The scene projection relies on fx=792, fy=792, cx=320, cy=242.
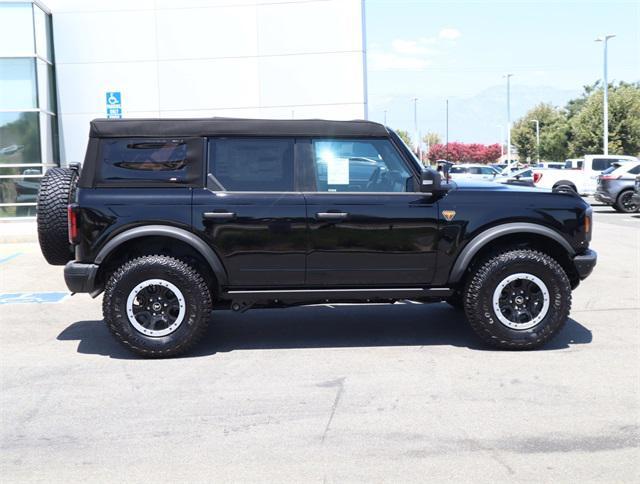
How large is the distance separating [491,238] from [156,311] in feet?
9.27

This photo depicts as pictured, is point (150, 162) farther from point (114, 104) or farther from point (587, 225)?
point (114, 104)

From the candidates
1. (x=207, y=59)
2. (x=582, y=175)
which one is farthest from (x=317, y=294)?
(x=582, y=175)

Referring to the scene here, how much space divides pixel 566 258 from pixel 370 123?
208cm

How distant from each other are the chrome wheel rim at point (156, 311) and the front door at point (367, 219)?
1.12 metres

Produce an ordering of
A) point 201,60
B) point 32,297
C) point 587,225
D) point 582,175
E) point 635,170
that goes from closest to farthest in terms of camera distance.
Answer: point 587,225
point 32,297
point 201,60
point 635,170
point 582,175

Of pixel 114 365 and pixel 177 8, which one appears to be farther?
pixel 177 8

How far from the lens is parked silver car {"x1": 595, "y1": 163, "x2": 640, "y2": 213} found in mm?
23344

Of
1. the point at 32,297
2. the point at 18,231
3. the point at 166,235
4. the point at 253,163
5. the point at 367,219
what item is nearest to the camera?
the point at 166,235

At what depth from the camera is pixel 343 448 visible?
4.51 meters

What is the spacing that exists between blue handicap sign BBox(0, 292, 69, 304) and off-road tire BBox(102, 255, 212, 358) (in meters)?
3.35

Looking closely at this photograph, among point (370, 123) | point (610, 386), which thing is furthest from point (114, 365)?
point (610, 386)

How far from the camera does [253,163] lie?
6.59m

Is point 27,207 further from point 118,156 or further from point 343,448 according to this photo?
point 343,448

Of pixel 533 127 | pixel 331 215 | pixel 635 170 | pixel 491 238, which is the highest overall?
pixel 533 127
